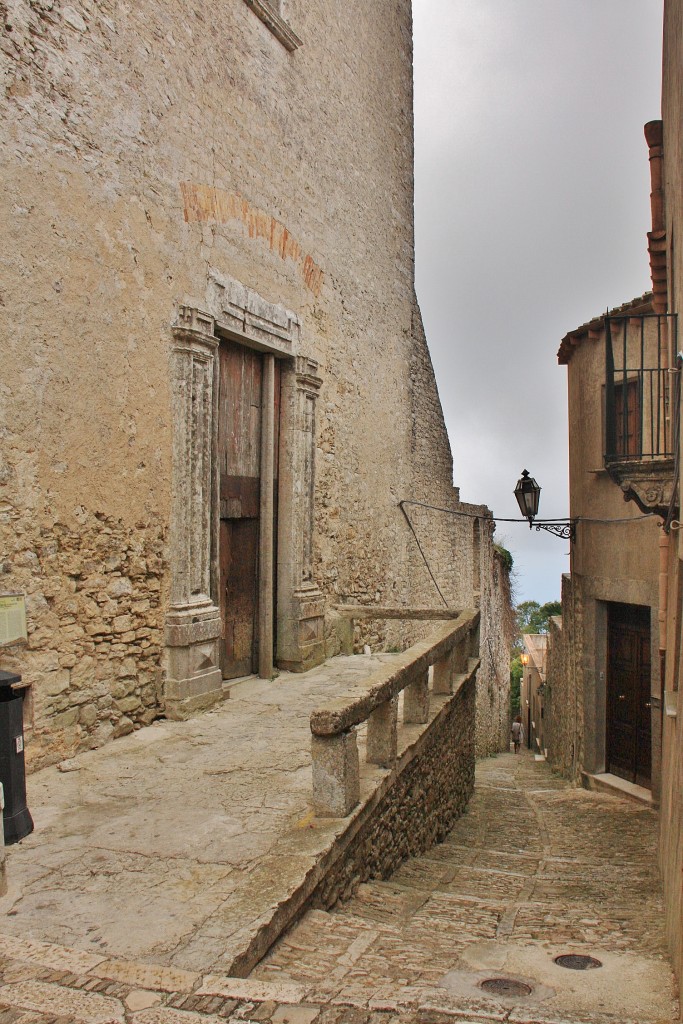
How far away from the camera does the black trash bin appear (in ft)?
11.7

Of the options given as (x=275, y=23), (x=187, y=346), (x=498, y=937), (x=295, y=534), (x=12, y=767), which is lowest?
(x=498, y=937)

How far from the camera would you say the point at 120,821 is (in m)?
3.80

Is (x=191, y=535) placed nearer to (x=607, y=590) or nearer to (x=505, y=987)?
(x=505, y=987)

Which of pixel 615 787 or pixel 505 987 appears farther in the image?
pixel 615 787

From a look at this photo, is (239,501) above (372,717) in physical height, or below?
above

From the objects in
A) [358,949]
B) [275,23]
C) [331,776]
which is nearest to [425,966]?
[358,949]

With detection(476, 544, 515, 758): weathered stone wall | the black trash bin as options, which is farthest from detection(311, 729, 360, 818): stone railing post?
detection(476, 544, 515, 758): weathered stone wall

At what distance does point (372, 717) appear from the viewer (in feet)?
14.9

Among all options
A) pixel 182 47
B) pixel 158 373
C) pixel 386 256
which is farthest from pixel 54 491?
pixel 386 256

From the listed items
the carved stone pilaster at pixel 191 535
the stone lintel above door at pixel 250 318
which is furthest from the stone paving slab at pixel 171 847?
the stone lintel above door at pixel 250 318

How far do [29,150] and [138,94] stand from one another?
4.20ft

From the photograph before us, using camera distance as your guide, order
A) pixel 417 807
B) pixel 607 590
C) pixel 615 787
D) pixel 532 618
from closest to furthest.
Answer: pixel 417 807
pixel 615 787
pixel 607 590
pixel 532 618

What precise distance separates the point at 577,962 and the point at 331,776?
4.36 feet

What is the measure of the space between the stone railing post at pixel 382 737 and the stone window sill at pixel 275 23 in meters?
6.18
